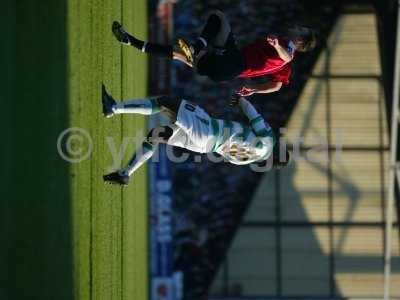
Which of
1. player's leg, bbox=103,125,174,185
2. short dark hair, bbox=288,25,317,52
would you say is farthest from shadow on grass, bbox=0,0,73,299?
short dark hair, bbox=288,25,317,52

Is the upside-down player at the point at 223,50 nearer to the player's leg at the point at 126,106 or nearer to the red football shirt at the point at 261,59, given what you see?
the red football shirt at the point at 261,59

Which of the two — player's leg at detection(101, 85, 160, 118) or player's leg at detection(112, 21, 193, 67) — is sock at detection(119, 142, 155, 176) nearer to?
player's leg at detection(101, 85, 160, 118)

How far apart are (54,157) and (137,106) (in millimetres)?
837

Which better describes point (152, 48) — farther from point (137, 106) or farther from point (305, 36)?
point (305, 36)

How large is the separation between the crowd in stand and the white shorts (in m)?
6.35

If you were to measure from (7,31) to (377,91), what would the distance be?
9723 millimetres

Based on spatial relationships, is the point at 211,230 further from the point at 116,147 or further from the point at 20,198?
the point at 20,198

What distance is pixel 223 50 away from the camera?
8047 millimetres

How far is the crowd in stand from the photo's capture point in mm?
14711

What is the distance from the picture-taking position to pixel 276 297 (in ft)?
49.7

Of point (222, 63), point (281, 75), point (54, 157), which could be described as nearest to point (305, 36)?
point (281, 75)

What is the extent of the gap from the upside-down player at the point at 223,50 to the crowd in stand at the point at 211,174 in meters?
6.33

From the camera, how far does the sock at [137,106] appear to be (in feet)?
25.7

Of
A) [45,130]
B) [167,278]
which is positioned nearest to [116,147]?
[45,130]
